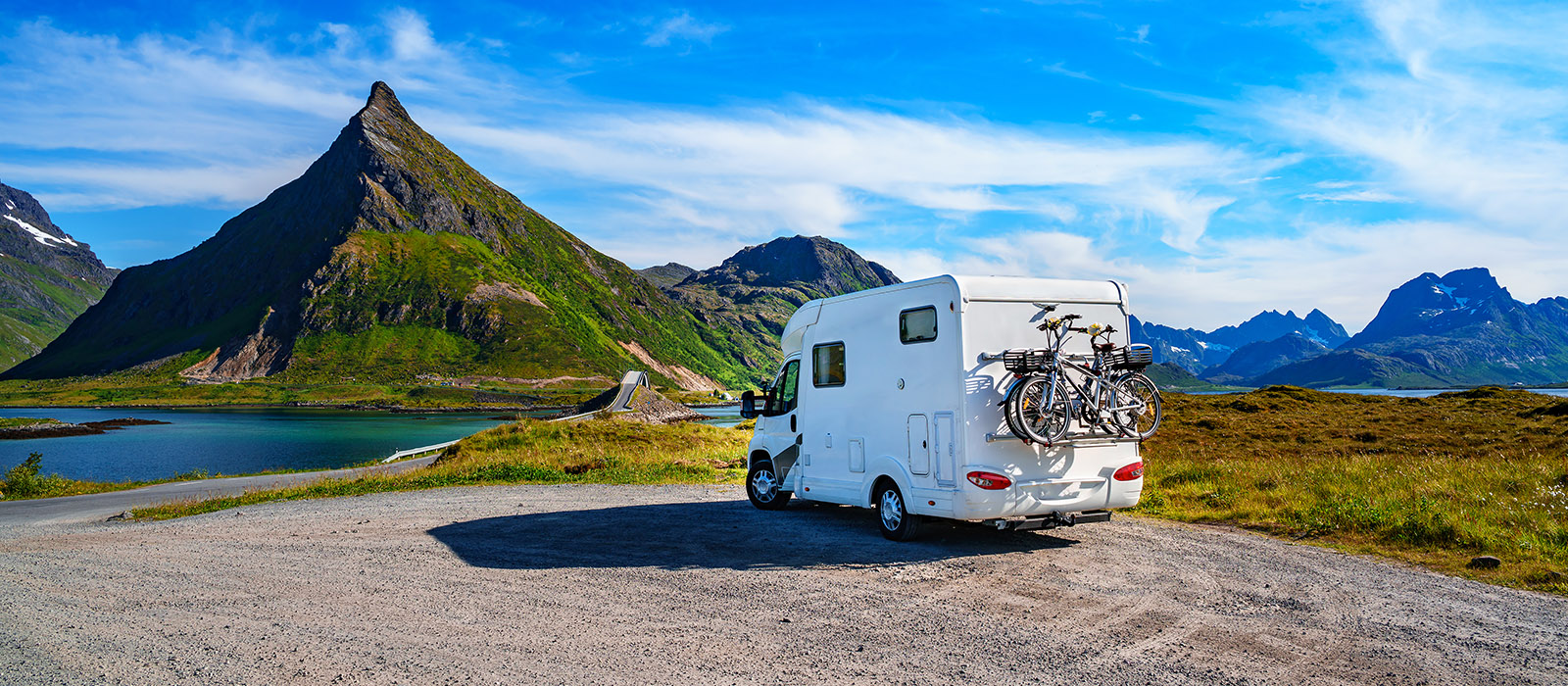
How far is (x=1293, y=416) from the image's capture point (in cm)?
3725

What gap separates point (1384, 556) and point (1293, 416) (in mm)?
31505

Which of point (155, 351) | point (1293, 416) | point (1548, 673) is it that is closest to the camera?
point (1548, 673)

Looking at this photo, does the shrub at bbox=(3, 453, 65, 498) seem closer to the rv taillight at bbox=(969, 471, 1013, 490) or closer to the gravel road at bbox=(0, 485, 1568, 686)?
the gravel road at bbox=(0, 485, 1568, 686)

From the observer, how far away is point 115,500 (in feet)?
68.5

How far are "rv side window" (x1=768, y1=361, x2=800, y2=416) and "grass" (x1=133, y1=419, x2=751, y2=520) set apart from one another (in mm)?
7126

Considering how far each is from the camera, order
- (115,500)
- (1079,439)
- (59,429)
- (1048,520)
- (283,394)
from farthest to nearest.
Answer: (283,394), (59,429), (115,500), (1048,520), (1079,439)

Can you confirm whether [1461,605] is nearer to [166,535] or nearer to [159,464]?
[166,535]

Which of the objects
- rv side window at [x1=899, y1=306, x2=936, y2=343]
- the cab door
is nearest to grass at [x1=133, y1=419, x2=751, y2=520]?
the cab door

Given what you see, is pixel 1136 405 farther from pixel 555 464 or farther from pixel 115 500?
pixel 115 500

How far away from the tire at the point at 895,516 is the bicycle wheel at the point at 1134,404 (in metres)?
2.97

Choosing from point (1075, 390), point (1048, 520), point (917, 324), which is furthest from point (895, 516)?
point (1075, 390)

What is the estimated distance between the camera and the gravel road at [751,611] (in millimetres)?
6059

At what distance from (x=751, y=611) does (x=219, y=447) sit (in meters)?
64.6

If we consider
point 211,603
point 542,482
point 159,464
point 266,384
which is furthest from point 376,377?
point 211,603
